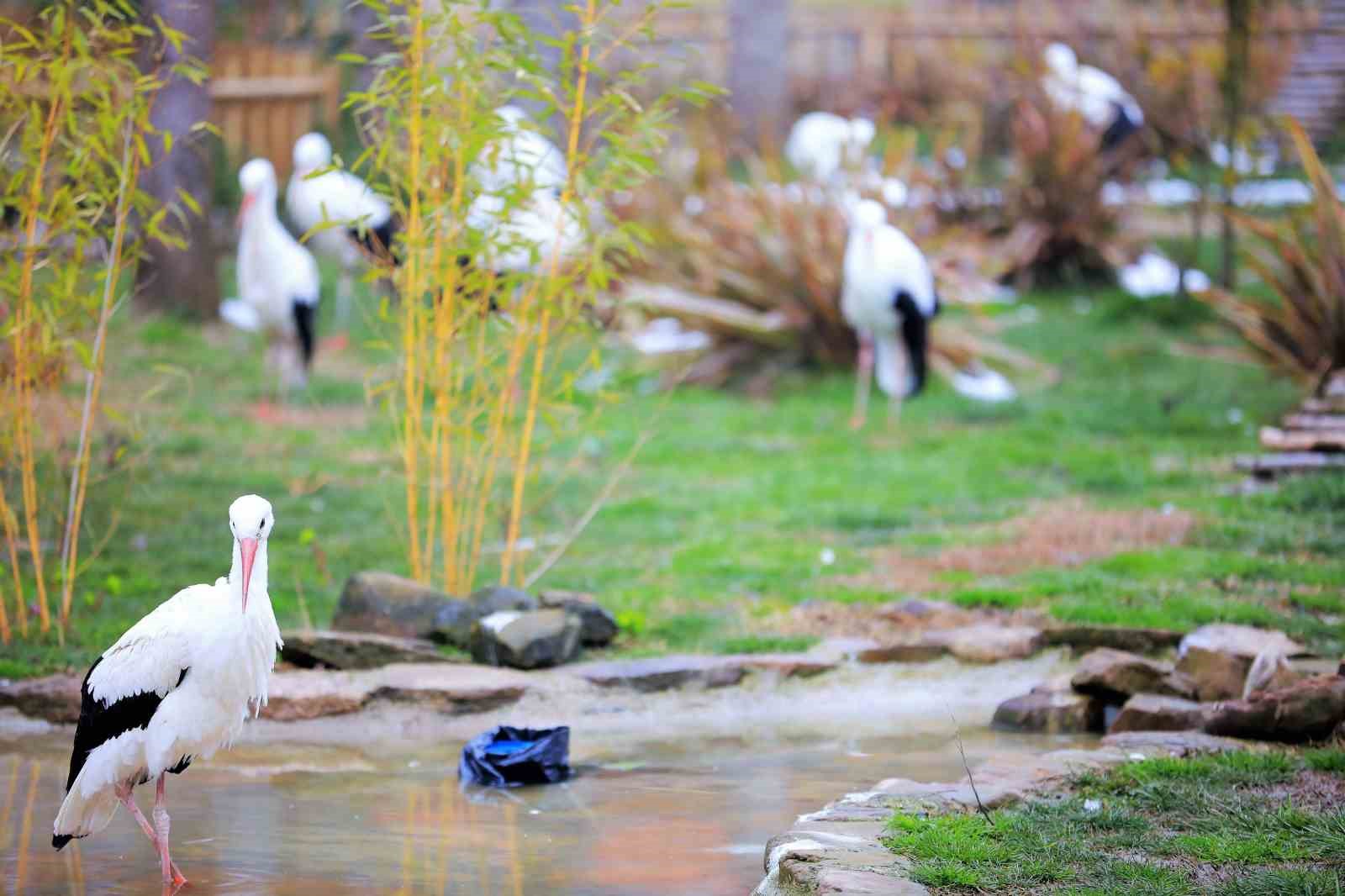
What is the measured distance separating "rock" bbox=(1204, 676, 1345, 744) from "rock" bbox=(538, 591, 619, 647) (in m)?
2.45

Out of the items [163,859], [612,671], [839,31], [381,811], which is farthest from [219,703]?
[839,31]

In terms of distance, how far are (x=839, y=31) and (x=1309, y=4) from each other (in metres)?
6.89

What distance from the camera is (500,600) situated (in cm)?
651

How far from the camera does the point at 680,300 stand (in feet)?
40.3

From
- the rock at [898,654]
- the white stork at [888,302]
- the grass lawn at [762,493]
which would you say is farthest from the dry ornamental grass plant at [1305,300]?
the rock at [898,654]

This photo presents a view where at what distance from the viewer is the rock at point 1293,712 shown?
16.3ft

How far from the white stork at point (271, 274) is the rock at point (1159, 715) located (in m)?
7.28

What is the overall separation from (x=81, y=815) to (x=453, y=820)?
1.07 meters

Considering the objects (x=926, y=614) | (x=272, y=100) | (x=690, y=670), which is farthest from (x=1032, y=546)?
(x=272, y=100)

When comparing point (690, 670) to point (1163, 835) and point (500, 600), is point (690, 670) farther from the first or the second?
point (1163, 835)

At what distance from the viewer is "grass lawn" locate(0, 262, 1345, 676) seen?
6880mm

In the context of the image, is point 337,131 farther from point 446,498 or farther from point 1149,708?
point 1149,708

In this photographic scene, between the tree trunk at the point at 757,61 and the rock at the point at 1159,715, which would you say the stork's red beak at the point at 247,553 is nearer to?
the rock at the point at 1159,715

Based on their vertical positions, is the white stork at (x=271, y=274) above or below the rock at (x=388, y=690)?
above
